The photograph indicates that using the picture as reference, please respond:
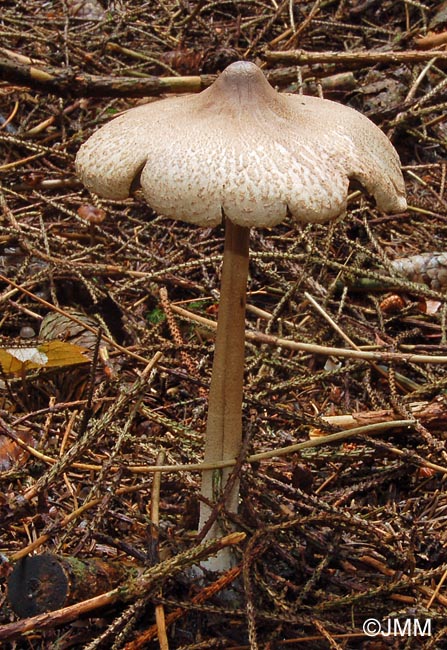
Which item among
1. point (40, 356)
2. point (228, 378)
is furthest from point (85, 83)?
point (228, 378)

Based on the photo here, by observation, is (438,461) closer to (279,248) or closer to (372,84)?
(279,248)

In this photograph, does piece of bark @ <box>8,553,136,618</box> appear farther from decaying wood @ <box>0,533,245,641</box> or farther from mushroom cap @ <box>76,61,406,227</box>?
mushroom cap @ <box>76,61,406,227</box>

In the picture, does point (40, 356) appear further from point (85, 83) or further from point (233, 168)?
point (85, 83)

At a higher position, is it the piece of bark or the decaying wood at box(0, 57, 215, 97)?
the decaying wood at box(0, 57, 215, 97)

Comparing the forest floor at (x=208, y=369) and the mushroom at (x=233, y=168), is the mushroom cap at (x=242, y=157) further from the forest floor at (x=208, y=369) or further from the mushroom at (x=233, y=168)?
the forest floor at (x=208, y=369)

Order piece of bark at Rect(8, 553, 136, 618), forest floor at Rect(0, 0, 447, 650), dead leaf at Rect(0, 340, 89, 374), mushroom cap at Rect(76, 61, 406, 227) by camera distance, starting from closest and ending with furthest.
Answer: mushroom cap at Rect(76, 61, 406, 227) → piece of bark at Rect(8, 553, 136, 618) → forest floor at Rect(0, 0, 447, 650) → dead leaf at Rect(0, 340, 89, 374)

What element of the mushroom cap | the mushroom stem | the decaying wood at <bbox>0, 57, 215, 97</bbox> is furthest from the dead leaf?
the decaying wood at <bbox>0, 57, 215, 97</bbox>
